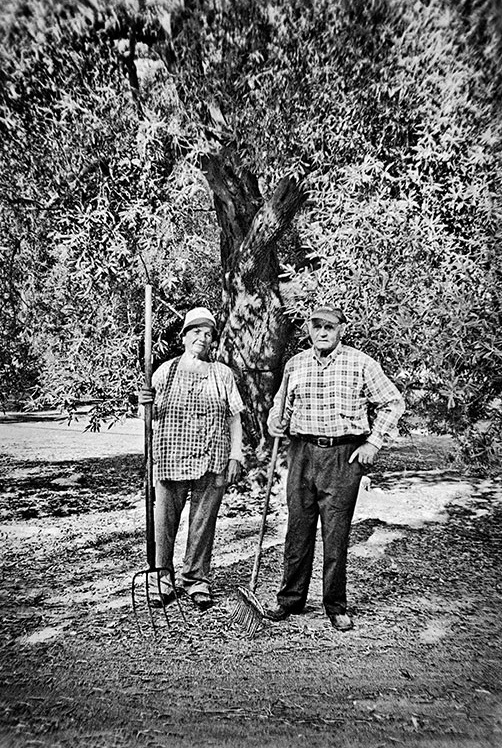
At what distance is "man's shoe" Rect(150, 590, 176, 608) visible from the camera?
12.2ft

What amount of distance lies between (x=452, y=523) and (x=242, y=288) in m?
3.15

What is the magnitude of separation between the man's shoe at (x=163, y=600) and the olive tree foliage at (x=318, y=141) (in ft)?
8.53

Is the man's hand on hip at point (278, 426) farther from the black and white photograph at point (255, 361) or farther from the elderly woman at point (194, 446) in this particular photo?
the elderly woman at point (194, 446)

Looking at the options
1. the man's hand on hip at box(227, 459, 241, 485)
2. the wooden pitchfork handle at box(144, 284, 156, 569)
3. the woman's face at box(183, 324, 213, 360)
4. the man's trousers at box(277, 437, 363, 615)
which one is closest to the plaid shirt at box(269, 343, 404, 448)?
the man's trousers at box(277, 437, 363, 615)

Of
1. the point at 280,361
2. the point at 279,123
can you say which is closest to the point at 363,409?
the point at 279,123

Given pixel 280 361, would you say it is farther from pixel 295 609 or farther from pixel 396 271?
pixel 295 609

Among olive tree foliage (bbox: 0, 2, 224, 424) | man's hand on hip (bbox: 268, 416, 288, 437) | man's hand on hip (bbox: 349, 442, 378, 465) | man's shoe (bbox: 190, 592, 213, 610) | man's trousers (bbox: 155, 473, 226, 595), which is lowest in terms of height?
man's shoe (bbox: 190, 592, 213, 610)

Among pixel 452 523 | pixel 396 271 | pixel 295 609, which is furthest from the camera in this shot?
pixel 452 523

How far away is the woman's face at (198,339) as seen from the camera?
377cm

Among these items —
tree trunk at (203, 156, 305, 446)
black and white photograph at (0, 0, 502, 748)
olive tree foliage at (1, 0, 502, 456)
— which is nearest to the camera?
black and white photograph at (0, 0, 502, 748)

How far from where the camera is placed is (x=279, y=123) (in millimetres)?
5004

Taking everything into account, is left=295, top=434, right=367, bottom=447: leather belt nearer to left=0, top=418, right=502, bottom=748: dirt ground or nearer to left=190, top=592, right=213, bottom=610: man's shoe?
left=0, top=418, right=502, bottom=748: dirt ground

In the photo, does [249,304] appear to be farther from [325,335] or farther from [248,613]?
[248,613]

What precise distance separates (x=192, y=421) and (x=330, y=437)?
0.84m
